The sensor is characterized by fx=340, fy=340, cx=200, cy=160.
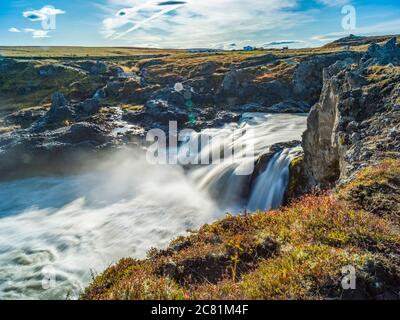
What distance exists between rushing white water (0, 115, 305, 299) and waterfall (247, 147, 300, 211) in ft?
1.17

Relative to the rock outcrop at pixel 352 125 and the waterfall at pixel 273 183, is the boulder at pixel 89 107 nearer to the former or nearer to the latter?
the waterfall at pixel 273 183

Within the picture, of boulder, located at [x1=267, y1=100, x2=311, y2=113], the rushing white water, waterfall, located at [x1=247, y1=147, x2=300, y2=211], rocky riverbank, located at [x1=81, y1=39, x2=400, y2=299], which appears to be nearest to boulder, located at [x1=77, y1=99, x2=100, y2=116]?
the rushing white water

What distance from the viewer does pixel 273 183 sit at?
2383 cm

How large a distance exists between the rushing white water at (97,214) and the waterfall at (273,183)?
14.0 inches

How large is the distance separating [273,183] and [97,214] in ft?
46.6

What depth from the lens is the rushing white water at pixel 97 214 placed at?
19.7 meters

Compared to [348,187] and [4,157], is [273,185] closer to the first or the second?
[348,187]

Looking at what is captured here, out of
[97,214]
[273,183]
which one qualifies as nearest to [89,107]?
[97,214]

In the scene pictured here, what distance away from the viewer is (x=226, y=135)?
42875mm

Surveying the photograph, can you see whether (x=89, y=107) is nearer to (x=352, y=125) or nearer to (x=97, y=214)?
(x=97, y=214)

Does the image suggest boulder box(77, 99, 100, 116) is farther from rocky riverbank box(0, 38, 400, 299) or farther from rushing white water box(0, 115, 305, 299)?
rushing white water box(0, 115, 305, 299)

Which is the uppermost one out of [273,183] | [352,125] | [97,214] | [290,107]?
[290,107]

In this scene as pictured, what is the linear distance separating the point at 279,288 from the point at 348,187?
585cm

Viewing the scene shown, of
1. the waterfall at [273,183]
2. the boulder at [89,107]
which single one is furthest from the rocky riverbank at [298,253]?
the boulder at [89,107]
